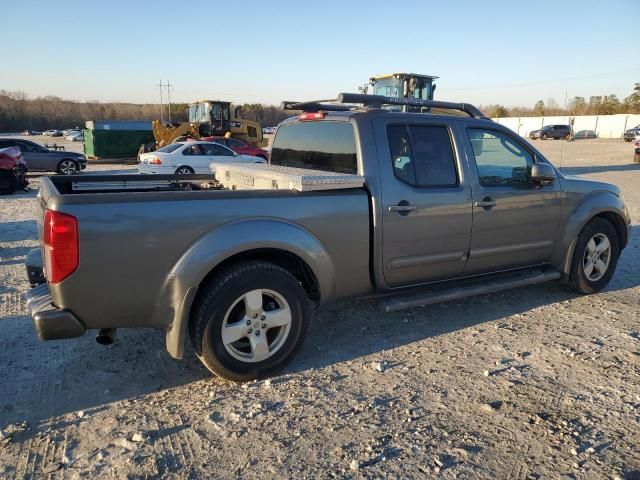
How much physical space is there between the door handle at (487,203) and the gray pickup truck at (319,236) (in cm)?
2

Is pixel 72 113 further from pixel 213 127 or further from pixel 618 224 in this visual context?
pixel 618 224

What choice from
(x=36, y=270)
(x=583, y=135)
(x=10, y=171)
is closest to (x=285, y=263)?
(x=36, y=270)

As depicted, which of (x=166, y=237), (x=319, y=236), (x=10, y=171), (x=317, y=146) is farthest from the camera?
(x=10, y=171)

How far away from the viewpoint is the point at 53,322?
2.96 metres

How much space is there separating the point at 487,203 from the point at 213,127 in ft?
73.1

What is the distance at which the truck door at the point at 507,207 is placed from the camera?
4453mm

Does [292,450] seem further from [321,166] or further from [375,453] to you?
[321,166]

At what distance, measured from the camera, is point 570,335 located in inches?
171

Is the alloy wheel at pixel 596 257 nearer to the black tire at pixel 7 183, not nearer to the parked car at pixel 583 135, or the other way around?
the black tire at pixel 7 183

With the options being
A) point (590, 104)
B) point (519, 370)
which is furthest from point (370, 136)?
point (590, 104)

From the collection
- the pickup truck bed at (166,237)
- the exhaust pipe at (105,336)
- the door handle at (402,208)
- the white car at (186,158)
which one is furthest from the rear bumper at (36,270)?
the white car at (186,158)

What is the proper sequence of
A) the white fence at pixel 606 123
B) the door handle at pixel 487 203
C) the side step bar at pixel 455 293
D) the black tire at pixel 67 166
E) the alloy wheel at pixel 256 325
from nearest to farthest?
the alloy wheel at pixel 256 325 < the side step bar at pixel 455 293 < the door handle at pixel 487 203 < the black tire at pixel 67 166 < the white fence at pixel 606 123

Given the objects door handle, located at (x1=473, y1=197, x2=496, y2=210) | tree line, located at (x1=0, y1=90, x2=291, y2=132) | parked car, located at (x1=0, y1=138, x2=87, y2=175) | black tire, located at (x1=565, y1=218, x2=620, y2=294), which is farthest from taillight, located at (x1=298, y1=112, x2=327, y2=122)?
tree line, located at (x1=0, y1=90, x2=291, y2=132)

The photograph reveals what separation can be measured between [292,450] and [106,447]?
41.0 inches
